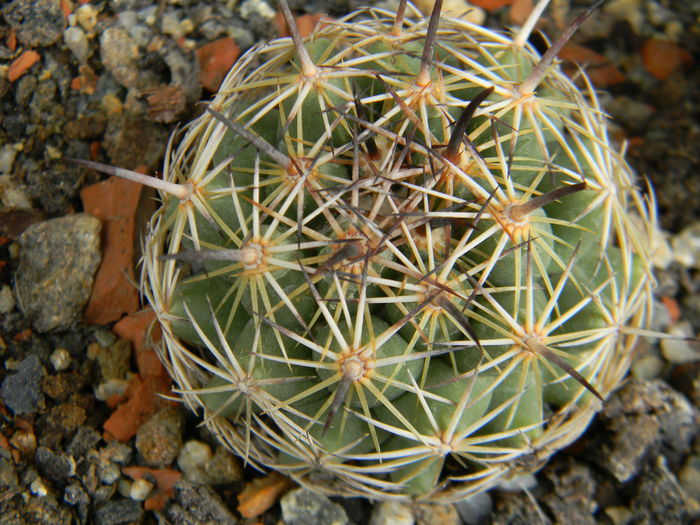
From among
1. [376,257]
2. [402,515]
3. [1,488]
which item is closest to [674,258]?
[402,515]

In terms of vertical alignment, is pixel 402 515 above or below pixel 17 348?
above

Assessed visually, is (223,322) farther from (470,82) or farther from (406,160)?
(470,82)

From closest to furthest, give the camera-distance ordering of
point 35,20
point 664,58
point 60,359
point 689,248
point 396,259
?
point 396,259 → point 60,359 → point 35,20 → point 689,248 → point 664,58

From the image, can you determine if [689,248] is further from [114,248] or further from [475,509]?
[114,248]

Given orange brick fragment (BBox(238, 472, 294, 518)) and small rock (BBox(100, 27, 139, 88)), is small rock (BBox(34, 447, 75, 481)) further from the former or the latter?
small rock (BBox(100, 27, 139, 88))

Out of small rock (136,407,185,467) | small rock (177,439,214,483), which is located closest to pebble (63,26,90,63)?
small rock (136,407,185,467)

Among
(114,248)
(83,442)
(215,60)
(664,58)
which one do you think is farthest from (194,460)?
(664,58)

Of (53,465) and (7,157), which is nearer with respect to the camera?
(53,465)

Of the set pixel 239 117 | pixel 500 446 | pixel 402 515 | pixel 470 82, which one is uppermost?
pixel 470 82
